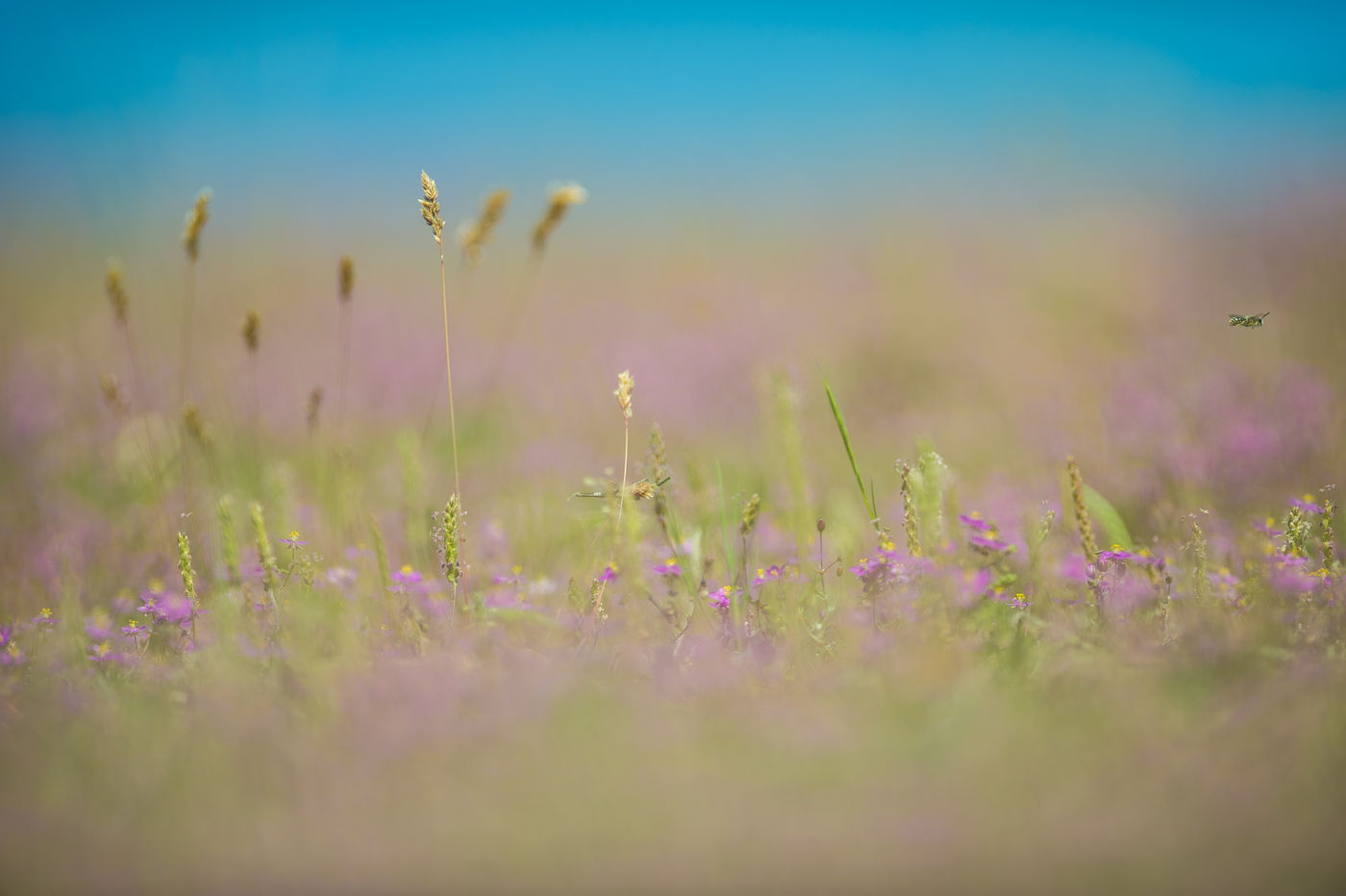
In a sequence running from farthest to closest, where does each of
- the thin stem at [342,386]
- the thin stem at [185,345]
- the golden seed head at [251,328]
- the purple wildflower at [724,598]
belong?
1. the thin stem at [342,386]
2. the thin stem at [185,345]
3. the golden seed head at [251,328]
4. the purple wildflower at [724,598]

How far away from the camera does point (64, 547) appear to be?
3496 mm

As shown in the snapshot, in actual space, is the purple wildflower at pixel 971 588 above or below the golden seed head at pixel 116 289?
below

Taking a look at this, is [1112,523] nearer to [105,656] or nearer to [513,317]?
[105,656]

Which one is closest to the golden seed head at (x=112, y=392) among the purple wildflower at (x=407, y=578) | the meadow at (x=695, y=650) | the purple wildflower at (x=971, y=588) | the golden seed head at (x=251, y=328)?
the meadow at (x=695, y=650)

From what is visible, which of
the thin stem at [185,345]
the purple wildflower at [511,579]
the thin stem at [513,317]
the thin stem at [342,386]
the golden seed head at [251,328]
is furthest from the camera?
the thin stem at [513,317]

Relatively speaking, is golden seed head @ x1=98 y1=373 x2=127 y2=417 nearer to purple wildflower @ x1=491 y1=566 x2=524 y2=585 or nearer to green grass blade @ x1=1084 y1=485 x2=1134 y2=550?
purple wildflower @ x1=491 y1=566 x2=524 y2=585

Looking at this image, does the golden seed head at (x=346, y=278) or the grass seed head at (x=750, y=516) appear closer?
the grass seed head at (x=750, y=516)

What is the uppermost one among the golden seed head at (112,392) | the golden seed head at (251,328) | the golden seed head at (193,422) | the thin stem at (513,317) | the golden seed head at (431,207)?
the thin stem at (513,317)

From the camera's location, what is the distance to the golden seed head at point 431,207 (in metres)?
2.49

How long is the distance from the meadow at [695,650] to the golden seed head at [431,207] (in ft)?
0.05

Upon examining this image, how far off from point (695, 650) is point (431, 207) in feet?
5.04

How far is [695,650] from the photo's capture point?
2273mm

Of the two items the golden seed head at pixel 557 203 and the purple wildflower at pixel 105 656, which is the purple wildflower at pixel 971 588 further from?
the purple wildflower at pixel 105 656

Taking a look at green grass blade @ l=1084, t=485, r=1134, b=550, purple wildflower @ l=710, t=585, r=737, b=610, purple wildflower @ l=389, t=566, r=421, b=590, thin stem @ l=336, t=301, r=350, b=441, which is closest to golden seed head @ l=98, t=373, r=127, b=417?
thin stem @ l=336, t=301, r=350, b=441
